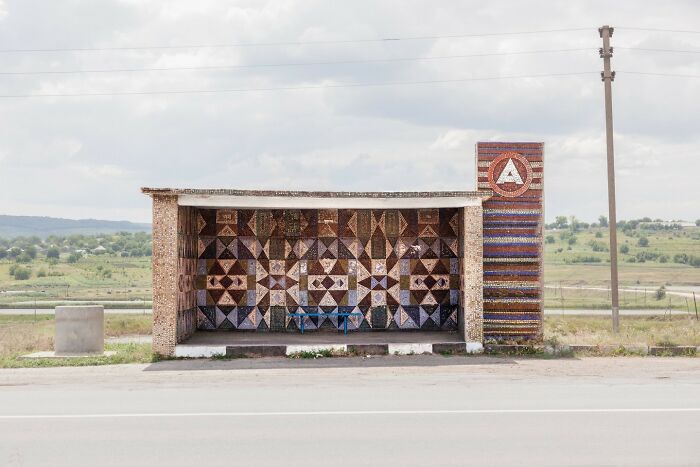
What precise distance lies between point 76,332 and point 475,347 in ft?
28.8

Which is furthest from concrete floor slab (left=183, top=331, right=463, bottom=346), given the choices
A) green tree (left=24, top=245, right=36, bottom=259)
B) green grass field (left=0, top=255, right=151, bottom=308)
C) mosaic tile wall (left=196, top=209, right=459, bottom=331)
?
green tree (left=24, top=245, right=36, bottom=259)

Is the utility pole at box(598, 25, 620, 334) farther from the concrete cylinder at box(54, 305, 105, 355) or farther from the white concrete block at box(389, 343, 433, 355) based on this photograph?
the concrete cylinder at box(54, 305, 105, 355)

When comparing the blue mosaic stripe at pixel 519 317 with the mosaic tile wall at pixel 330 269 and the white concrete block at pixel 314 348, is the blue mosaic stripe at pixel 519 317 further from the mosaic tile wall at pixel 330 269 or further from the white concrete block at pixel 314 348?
the white concrete block at pixel 314 348

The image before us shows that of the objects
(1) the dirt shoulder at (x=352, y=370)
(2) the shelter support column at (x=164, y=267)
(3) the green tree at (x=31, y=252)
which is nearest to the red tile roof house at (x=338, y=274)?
(2) the shelter support column at (x=164, y=267)

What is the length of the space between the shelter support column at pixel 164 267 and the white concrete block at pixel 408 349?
469 centimetres

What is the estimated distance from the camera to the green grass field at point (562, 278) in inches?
2251

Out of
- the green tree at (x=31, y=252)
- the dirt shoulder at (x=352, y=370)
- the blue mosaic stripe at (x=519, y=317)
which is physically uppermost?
the green tree at (x=31, y=252)

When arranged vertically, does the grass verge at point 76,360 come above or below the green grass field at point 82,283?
below

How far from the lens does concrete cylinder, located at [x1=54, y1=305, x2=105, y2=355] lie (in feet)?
64.3

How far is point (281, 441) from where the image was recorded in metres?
10.0

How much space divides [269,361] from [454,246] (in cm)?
618

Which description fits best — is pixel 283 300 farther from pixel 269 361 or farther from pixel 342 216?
pixel 269 361

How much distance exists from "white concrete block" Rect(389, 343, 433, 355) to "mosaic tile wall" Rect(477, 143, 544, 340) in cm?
211

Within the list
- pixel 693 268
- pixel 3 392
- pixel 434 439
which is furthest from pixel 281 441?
pixel 693 268
